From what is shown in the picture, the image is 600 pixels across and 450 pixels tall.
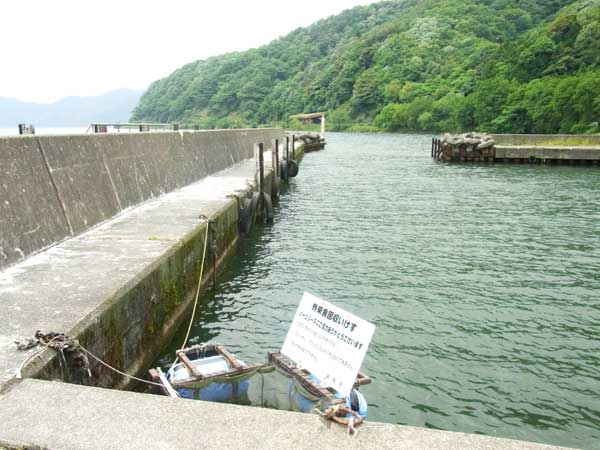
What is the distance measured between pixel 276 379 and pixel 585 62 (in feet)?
284

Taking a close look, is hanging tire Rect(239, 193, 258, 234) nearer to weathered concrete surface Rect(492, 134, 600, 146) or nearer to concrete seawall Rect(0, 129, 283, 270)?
concrete seawall Rect(0, 129, 283, 270)

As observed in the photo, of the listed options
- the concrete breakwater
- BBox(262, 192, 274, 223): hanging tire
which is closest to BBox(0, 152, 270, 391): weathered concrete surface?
the concrete breakwater

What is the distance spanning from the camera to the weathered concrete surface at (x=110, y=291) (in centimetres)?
436

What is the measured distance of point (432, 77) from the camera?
123688 mm

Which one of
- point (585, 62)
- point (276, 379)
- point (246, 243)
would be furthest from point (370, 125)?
point (276, 379)

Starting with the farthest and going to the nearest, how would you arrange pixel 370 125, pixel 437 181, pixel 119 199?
pixel 370 125
pixel 437 181
pixel 119 199

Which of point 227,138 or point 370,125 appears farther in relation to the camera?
point 370,125

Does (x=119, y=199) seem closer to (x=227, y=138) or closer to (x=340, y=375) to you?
(x=340, y=375)

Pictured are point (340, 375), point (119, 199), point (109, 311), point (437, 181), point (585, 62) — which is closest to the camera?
point (340, 375)

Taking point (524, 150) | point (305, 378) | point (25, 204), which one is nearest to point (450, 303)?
point (305, 378)

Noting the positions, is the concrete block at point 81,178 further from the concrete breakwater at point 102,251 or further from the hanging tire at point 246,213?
the hanging tire at point 246,213

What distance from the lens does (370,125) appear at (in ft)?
386

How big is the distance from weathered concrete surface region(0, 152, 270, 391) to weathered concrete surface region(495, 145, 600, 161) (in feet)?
108

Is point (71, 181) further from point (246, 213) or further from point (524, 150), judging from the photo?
point (524, 150)
